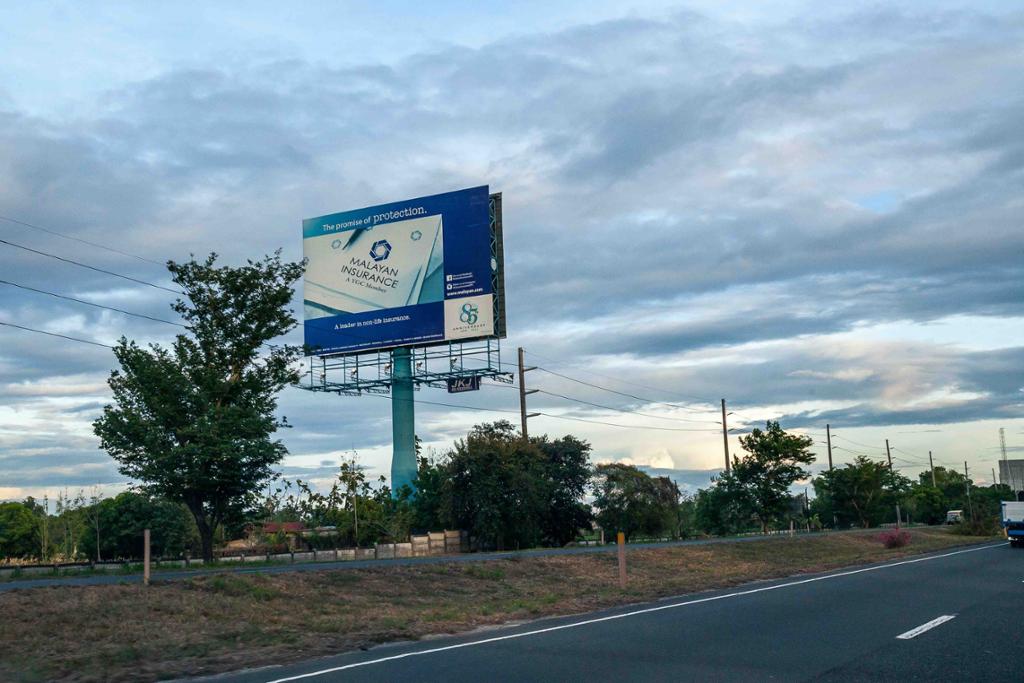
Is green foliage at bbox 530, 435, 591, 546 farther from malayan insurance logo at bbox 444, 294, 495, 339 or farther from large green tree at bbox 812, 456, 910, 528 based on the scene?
large green tree at bbox 812, 456, 910, 528

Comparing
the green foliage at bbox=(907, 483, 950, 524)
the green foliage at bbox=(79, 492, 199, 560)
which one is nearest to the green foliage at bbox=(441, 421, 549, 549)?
the green foliage at bbox=(79, 492, 199, 560)

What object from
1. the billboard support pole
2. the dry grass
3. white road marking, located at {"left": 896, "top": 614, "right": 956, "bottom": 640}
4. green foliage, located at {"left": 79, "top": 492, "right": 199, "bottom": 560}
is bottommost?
white road marking, located at {"left": 896, "top": 614, "right": 956, "bottom": 640}

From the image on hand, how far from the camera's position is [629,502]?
70.8 meters

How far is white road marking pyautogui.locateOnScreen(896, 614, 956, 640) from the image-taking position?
1422 centimetres

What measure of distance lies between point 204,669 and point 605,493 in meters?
58.8

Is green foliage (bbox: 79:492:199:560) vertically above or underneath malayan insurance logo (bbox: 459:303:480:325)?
underneath

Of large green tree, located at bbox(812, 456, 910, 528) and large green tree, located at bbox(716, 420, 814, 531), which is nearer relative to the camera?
large green tree, located at bbox(716, 420, 814, 531)

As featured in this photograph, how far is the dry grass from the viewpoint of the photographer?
14055 millimetres

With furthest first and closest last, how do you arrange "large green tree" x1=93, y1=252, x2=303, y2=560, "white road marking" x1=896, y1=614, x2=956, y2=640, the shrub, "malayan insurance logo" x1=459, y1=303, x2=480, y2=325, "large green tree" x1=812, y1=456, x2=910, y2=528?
1. "large green tree" x1=812, y1=456, x2=910, y2=528
2. "malayan insurance logo" x1=459, y1=303, x2=480, y2=325
3. the shrub
4. "large green tree" x1=93, y1=252, x2=303, y2=560
5. "white road marking" x1=896, y1=614, x2=956, y2=640

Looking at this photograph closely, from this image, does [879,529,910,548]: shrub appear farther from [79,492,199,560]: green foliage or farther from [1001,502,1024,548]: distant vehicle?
[79,492,199,560]: green foliage

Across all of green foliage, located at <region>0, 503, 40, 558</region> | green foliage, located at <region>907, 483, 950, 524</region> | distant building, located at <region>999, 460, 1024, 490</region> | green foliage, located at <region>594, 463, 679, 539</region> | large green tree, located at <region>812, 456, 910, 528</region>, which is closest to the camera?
green foliage, located at <region>0, 503, 40, 558</region>

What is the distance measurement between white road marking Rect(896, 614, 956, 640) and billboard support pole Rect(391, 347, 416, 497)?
1802 inches

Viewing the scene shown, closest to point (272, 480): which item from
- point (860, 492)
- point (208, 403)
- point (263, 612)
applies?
point (208, 403)

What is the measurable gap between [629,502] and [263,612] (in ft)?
173
